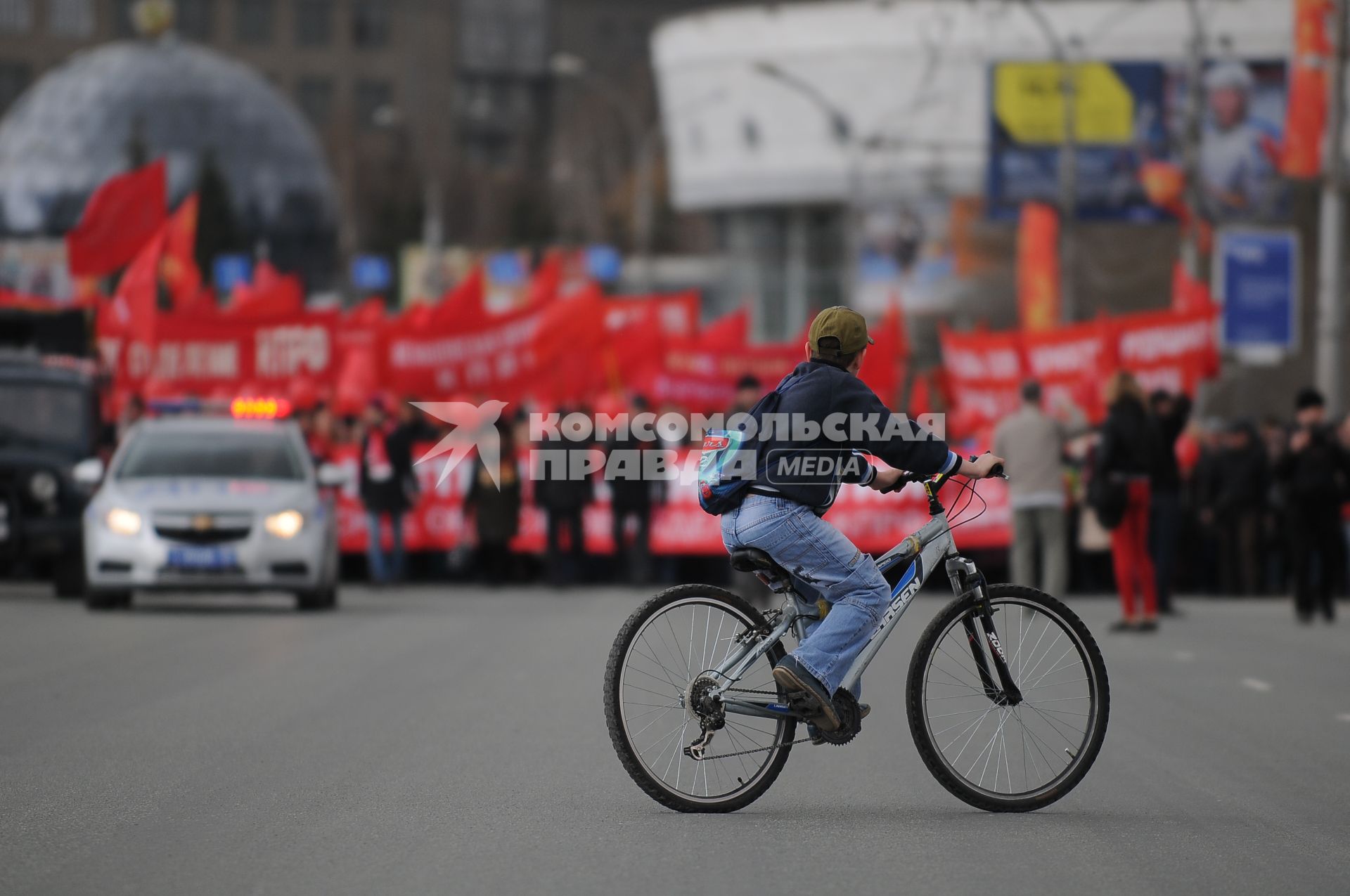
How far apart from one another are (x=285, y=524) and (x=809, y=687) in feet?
34.8

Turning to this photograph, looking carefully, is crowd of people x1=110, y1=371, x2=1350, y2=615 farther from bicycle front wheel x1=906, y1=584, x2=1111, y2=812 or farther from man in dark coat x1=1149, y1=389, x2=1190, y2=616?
bicycle front wheel x1=906, y1=584, x2=1111, y2=812

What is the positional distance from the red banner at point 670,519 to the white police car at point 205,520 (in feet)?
13.7

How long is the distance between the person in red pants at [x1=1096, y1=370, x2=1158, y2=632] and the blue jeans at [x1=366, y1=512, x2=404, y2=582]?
8304 mm

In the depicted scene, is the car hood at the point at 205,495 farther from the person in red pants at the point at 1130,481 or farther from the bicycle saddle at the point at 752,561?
the bicycle saddle at the point at 752,561

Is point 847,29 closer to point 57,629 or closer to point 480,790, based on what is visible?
point 57,629

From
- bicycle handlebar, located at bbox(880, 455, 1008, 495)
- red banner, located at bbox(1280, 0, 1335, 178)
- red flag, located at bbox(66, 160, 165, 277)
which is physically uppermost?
red banner, located at bbox(1280, 0, 1335, 178)

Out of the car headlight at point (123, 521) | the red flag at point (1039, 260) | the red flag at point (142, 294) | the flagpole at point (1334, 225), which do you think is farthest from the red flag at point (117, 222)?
the red flag at point (1039, 260)

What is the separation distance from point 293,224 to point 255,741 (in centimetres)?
8843

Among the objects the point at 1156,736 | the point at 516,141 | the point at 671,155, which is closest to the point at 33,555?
the point at 1156,736

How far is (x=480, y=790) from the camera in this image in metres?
8.79

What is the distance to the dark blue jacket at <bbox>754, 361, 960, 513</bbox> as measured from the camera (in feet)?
26.4

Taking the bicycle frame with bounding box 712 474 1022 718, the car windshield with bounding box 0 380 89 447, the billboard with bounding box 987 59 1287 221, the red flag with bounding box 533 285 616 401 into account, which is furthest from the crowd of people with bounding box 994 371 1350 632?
the billboard with bounding box 987 59 1287 221

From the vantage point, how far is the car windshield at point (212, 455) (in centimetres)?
1869

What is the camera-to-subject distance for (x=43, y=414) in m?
20.8
